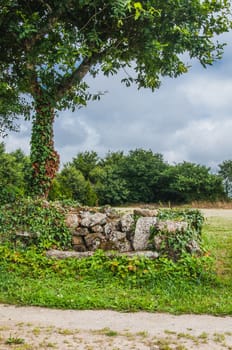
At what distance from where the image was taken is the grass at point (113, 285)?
5.87 metres

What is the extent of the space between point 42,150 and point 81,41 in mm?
3008

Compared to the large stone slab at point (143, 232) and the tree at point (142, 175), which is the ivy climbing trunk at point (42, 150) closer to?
the large stone slab at point (143, 232)

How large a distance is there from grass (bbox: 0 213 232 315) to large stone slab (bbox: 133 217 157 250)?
79 centimetres

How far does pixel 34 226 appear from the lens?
28.1 ft

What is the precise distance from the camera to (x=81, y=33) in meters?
10.1

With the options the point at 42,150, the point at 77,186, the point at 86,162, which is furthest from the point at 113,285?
the point at 86,162

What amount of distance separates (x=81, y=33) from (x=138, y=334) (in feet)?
26.3

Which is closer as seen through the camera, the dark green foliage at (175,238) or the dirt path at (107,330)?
the dirt path at (107,330)

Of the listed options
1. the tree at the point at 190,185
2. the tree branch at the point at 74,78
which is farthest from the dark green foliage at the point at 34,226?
the tree at the point at 190,185

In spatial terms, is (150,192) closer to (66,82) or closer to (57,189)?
(57,189)

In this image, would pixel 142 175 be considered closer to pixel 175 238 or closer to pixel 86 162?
pixel 86 162

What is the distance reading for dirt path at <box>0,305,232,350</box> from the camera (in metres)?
4.11

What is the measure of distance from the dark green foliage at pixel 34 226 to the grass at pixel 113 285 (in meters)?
0.51

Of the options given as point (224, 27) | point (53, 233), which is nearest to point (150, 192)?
point (224, 27)
